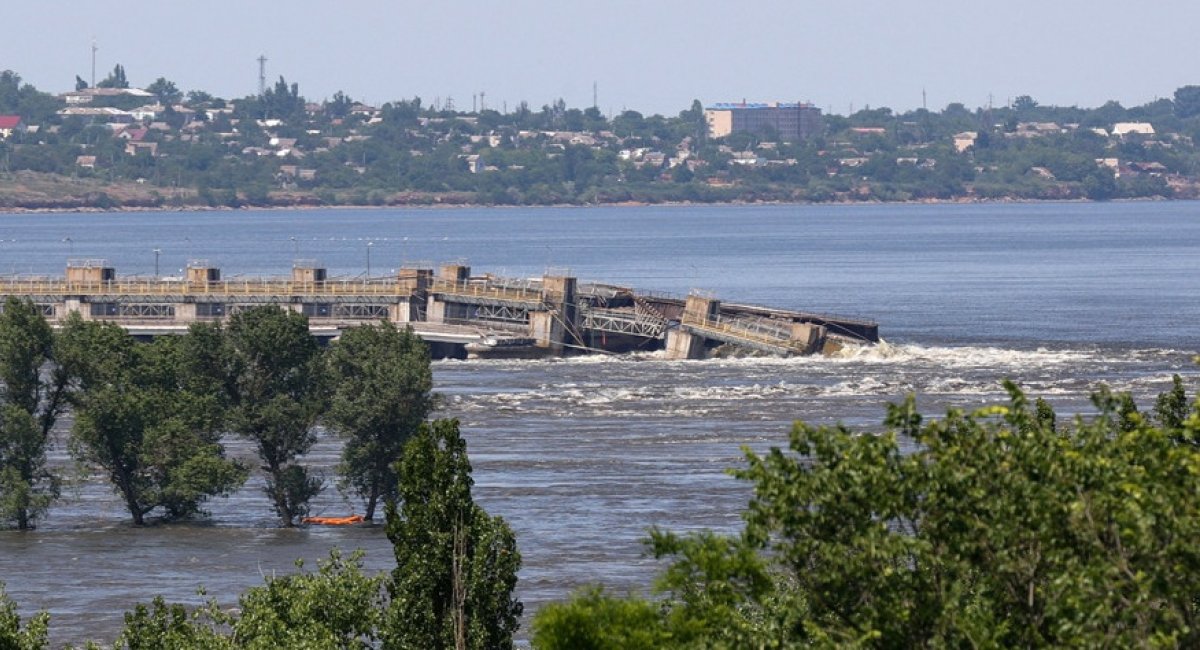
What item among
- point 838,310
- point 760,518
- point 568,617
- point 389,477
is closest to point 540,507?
point 389,477

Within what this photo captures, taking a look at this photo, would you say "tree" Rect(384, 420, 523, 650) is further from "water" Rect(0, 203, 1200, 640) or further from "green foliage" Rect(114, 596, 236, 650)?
"water" Rect(0, 203, 1200, 640)

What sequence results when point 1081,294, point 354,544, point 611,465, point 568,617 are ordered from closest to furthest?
point 568,617 < point 354,544 < point 611,465 < point 1081,294

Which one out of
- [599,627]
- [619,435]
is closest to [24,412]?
[619,435]

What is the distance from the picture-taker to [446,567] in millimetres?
32000

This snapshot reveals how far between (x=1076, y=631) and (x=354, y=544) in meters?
39.0

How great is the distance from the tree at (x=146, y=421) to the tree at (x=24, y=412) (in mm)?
882

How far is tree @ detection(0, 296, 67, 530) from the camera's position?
A: 191 feet

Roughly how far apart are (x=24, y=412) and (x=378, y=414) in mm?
9171

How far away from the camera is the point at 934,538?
21.4m

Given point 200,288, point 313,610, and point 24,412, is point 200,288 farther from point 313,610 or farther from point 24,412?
point 313,610

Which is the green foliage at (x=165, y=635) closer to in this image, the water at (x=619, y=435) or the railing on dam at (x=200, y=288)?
the water at (x=619, y=435)

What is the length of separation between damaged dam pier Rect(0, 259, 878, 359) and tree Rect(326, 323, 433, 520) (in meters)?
48.1

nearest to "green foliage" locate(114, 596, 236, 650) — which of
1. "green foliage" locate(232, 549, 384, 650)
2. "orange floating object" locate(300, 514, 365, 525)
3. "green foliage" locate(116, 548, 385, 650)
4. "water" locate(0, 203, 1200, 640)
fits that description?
"green foliage" locate(116, 548, 385, 650)

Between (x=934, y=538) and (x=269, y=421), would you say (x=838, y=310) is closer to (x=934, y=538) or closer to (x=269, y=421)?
(x=269, y=421)
